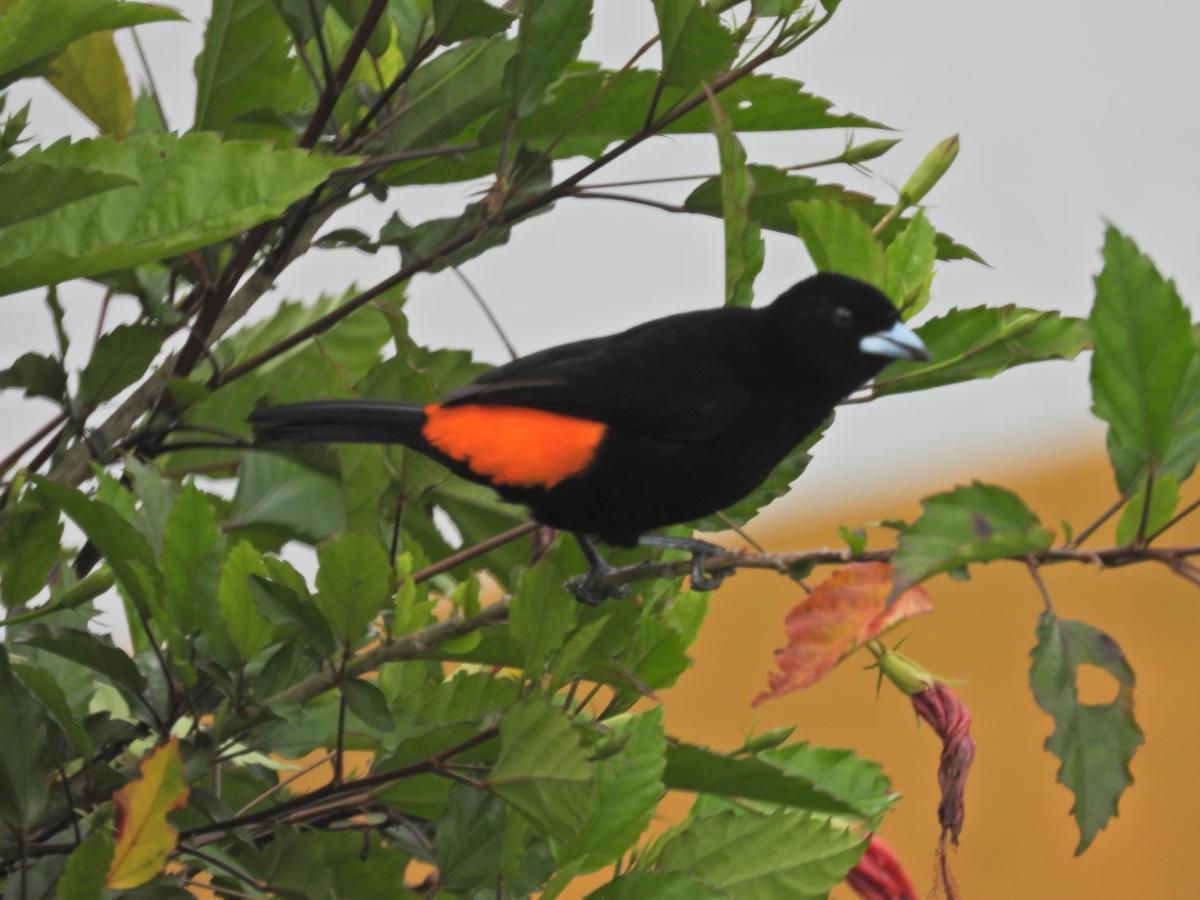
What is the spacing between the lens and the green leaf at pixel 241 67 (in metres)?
0.94

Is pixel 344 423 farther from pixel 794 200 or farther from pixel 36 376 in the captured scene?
pixel 794 200

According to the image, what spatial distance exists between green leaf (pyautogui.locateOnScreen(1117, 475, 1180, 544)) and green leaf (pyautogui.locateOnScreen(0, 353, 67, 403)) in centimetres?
57

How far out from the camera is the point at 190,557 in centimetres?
77

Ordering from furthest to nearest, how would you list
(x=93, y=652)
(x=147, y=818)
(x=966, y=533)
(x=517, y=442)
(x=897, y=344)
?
(x=517, y=442) < (x=897, y=344) < (x=93, y=652) < (x=147, y=818) < (x=966, y=533)

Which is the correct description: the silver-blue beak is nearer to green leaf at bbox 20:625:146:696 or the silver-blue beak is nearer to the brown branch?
the brown branch

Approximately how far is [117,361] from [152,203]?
0.62 feet

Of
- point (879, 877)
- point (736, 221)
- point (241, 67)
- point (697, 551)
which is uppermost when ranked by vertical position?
point (241, 67)

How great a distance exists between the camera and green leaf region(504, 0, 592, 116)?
85 cm

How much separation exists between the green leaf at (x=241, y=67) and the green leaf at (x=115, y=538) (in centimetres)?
28

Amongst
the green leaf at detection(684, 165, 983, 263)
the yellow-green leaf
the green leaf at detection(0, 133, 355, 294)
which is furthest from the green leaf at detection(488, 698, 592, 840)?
the green leaf at detection(684, 165, 983, 263)

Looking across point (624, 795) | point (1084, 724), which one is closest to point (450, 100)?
point (624, 795)

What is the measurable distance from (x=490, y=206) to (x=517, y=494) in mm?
199

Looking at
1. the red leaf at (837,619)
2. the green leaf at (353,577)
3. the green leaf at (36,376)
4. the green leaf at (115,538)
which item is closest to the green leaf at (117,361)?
the green leaf at (36,376)

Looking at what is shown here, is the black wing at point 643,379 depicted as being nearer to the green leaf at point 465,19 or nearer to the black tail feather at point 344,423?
the black tail feather at point 344,423
